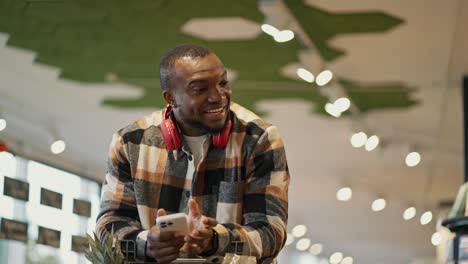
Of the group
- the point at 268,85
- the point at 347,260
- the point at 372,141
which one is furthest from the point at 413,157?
the point at 347,260

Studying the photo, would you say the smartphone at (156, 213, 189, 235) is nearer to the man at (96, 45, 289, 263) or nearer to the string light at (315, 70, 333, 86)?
the man at (96, 45, 289, 263)

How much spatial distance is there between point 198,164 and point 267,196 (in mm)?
195

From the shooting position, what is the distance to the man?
8.86 feet

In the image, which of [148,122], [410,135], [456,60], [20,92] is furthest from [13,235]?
[148,122]

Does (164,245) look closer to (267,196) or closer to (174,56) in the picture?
(267,196)

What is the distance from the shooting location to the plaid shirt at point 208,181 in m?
2.77

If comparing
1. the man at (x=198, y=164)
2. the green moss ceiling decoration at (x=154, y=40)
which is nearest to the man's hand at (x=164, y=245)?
the man at (x=198, y=164)

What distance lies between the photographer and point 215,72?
268 centimetres

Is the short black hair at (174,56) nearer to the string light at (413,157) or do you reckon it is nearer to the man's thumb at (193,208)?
the man's thumb at (193,208)

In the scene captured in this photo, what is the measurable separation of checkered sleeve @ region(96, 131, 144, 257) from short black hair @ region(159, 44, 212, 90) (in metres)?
0.21

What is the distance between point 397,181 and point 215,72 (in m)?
15.6

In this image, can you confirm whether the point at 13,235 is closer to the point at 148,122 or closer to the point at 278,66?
the point at 278,66

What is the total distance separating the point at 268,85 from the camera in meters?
12.1

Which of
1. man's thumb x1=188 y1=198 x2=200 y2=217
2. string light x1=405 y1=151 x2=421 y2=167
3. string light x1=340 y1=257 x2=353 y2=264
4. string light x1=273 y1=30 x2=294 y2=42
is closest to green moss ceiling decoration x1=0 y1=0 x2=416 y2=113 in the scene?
string light x1=273 y1=30 x2=294 y2=42
